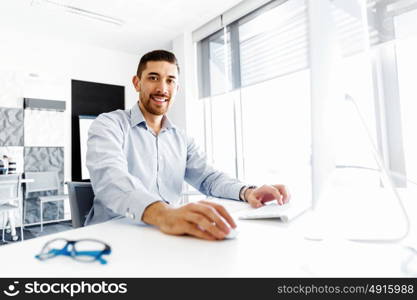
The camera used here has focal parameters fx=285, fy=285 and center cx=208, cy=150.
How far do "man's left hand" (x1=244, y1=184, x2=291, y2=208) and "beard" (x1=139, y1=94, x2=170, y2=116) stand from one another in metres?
0.66

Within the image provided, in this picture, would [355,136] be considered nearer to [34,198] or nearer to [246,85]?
[246,85]

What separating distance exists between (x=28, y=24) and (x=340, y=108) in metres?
4.38

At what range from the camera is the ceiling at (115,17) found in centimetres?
326

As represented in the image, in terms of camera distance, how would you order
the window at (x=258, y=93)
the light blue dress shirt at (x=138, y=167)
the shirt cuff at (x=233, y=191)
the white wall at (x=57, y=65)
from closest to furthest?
the light blue dress shirt at (x=138, y=167)
the shirt cuff at (x=233, y=191)
the window at (x=258, y=93)
the white wall at (x=57, y=65)

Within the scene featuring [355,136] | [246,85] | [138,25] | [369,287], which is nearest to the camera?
[369,287]

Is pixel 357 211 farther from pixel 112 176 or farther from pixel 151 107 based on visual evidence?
pixel 151 107

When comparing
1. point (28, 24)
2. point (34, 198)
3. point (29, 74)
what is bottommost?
point (34, 198)

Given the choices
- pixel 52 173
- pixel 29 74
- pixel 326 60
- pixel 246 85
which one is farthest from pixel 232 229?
pixel 29 74

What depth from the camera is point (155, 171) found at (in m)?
1.30

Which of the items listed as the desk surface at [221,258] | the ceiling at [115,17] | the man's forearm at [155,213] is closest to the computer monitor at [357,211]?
the desk surface at [221,258]

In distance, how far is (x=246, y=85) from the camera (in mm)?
3482

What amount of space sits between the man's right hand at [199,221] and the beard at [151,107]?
846 mm

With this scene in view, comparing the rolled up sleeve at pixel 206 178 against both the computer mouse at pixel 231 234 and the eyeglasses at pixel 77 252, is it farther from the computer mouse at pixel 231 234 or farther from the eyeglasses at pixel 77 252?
the eyeglasses at pixel 77 252
